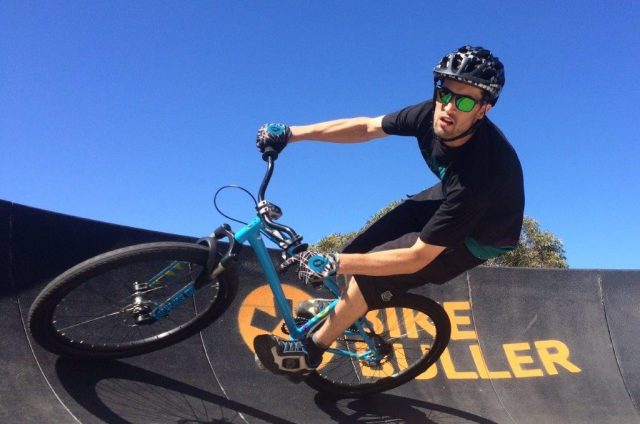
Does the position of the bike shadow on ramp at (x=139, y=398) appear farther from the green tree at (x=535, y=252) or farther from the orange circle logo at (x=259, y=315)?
the green tree at (x=535, y=252)

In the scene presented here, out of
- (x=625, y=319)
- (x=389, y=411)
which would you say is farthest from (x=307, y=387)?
(x=625, y=319)

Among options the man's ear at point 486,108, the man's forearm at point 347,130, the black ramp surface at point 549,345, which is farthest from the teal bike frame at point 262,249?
the black ramp surface at point 549,345

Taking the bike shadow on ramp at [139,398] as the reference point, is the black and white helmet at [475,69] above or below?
above

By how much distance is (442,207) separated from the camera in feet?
9.21

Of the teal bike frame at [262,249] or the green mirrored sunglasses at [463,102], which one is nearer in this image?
the green mirrored sunglasses at [463,102]

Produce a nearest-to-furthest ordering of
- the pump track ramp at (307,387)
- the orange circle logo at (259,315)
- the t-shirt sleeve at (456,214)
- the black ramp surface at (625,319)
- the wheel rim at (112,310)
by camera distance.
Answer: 1. the t-shirt sleeve at (456,214)
2. the pump track ramp at (307,387)
3. the wheel rim at (112,310)
4. the orange circle logo at (259,315)
5. the black ramp surface at (625,319)

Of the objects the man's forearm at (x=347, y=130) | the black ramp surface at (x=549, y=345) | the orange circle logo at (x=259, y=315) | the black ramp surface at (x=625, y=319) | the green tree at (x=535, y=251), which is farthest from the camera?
the green tree at (x=535, y=251)

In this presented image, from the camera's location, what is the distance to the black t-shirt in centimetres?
275

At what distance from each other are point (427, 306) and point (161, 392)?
2.00 meters

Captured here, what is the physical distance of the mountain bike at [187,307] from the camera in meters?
2.85

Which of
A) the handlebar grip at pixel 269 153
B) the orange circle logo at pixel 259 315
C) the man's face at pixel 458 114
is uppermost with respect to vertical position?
the man's face at pixel 458 114

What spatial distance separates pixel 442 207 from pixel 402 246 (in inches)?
18.5

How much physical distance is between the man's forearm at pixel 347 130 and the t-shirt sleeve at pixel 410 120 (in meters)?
0.10

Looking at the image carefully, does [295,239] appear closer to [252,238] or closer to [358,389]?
[252,238]
